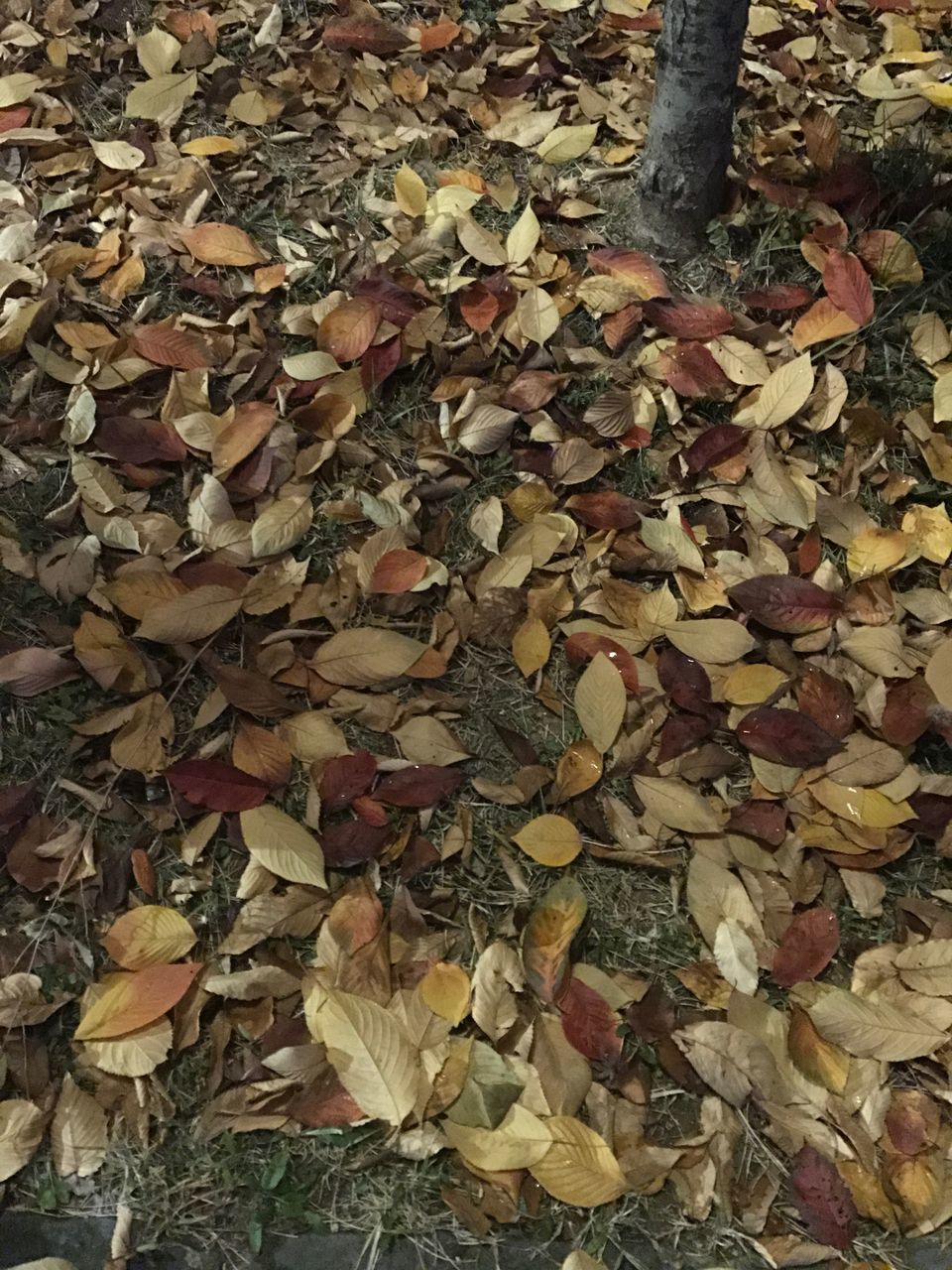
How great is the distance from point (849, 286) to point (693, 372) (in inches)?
15.0

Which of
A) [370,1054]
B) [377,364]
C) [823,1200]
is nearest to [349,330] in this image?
[377,364]

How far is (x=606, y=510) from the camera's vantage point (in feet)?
5.95

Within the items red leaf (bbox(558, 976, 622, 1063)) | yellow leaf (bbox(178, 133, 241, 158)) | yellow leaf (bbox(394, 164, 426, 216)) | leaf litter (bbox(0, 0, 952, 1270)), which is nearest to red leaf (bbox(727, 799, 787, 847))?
leaf litter (bbox(0, 0, 952, 1270))

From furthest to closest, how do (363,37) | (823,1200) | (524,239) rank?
1. (363,37)
2. (524,239)
3. (823,1200)


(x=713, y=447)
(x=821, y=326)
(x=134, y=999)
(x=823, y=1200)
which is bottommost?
(x=823, y=1200)

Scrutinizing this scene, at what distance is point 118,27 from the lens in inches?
96.6

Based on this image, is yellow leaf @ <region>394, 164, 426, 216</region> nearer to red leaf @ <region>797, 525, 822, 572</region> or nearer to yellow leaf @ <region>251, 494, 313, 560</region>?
yellow leaf @ <region>251, 494, 313, 560</region>

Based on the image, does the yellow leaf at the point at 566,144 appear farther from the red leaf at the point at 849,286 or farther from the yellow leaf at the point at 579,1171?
the yellow leaf at the point at 579,1171

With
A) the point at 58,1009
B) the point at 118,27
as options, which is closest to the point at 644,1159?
the point at 58,1009

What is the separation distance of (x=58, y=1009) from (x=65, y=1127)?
152 mm

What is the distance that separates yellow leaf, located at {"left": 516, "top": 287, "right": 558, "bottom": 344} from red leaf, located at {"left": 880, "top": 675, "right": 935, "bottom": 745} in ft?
3.02

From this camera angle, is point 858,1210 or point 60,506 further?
point 60,506

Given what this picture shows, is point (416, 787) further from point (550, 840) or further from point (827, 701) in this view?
point (827, 701)

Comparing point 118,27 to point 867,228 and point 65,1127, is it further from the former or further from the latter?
point 65,1127
